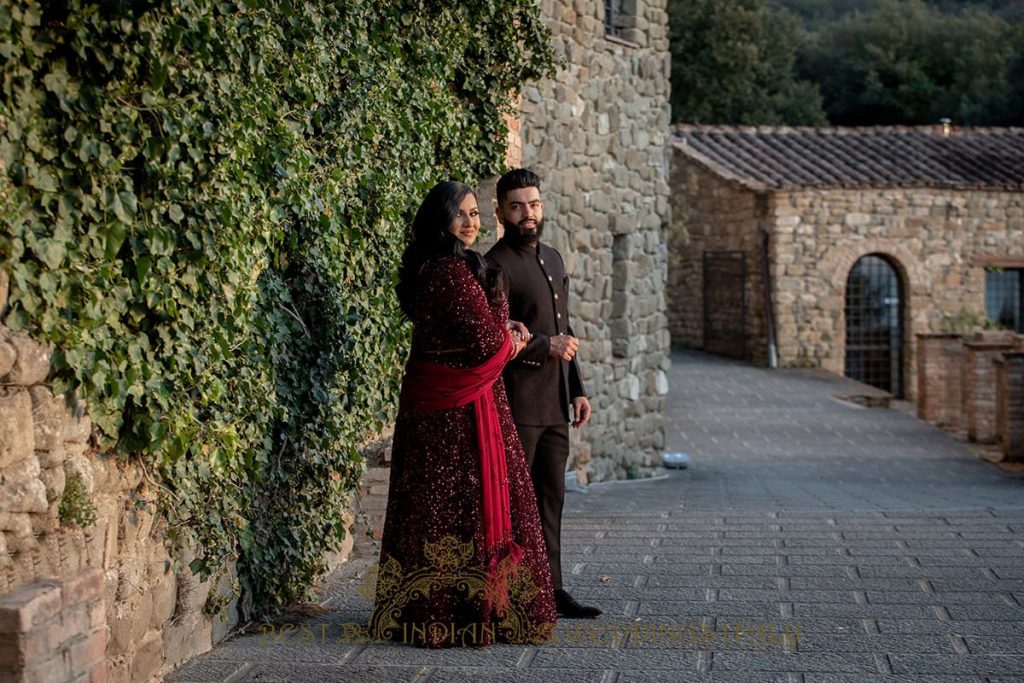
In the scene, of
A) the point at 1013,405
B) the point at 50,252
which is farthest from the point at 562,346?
the point at 1013,405

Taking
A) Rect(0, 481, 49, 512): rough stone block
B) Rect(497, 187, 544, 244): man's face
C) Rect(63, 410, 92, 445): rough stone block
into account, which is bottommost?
Rect(0, 481, 49, 512): rough stone block

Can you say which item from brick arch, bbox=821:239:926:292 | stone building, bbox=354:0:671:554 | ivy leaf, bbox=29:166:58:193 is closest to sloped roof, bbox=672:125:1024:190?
brick arch, bbox=821:239:926:292

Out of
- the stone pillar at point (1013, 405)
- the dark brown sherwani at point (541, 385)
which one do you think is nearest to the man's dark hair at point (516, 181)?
the dark brown sherwani at point (541, 385)

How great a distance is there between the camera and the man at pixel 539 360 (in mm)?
5348

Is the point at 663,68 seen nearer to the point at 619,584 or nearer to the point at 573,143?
the point at 573,143

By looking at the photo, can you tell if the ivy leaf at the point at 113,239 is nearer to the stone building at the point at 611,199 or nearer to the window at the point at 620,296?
the stone building at the point at 611,199

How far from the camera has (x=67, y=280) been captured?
11.7 ft

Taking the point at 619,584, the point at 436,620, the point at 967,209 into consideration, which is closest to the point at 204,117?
the point at 436,620

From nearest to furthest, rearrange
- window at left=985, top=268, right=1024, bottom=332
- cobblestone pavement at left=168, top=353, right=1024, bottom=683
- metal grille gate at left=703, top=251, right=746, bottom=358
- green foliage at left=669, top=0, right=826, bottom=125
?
cobblestone pavement at left=168, top=353, right=1024, bottom=683, metal grille gate at left=703, top=251, right=746, bottom=358, window at left=985, top=268, right=1024, bottom=332, green foliage at left=669, top=0, right=826, bottom=125

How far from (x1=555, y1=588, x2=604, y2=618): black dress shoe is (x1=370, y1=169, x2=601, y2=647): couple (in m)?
0.33

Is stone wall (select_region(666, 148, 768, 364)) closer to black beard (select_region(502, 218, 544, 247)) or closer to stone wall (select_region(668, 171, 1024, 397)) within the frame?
stone wall (select_region(668, 171, 1024, 397))

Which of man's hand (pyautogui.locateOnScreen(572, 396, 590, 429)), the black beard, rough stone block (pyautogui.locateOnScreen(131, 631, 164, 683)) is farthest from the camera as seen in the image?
man's hand (pyautogui.locateOnScreen(572, 396, 590, 429))

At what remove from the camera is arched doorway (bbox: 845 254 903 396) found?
85.2ft

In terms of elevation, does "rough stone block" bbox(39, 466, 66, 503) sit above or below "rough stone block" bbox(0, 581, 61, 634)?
above
